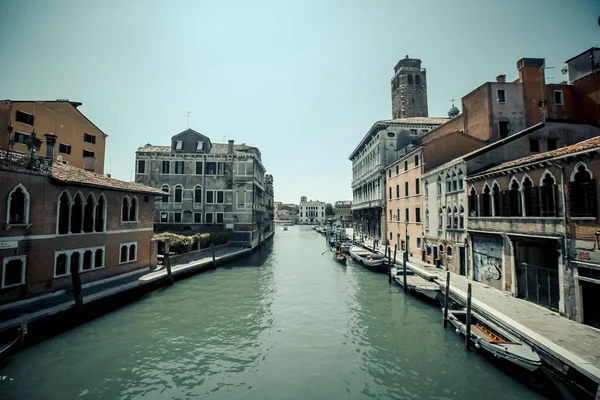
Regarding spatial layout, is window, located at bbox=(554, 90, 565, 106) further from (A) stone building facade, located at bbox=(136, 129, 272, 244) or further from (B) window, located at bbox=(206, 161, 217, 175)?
(B) window, located at bbox=(206, 161, 217, 175)

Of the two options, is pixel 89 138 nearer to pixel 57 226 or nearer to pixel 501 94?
pixel 57 226

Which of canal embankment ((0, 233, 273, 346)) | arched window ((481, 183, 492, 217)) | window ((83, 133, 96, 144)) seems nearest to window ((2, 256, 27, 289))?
canal embankment ((0, 233, 273, 346))

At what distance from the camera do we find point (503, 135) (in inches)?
914

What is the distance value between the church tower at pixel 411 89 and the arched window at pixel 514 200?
42.1 meters

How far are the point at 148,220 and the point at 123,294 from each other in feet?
22.0

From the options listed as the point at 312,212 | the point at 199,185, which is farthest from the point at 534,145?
the point at 312,212

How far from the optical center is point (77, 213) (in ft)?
51.7

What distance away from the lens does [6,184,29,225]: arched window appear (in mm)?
12586

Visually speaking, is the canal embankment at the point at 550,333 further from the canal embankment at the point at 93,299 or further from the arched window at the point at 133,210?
the arched window at the point at 133,210

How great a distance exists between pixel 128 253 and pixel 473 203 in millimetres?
21826

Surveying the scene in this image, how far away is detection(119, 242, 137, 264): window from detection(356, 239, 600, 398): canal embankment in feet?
63.7

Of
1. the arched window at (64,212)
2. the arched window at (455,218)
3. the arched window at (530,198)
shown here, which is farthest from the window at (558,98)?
the arched window at (64,212)

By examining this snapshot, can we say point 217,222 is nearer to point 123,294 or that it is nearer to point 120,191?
point 120,191

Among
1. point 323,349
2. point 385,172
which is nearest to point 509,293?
point 323,349
